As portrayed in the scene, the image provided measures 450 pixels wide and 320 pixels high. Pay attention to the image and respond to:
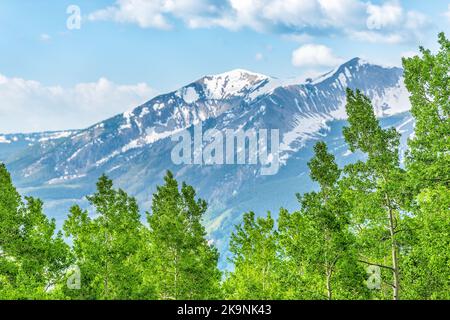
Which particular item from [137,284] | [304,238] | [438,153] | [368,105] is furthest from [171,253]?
[438,153]

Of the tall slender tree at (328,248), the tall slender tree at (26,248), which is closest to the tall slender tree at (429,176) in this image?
the tall slender tree at (328,248)

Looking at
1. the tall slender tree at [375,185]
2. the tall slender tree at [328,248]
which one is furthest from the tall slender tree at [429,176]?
the tall slender tree at [328,248]

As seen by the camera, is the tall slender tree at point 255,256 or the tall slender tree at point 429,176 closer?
the tall slender tree at point 429,176

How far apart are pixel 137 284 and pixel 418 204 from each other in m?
24.0

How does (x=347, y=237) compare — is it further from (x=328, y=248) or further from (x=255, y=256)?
(x=255, y=256)

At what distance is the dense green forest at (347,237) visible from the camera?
111 ft

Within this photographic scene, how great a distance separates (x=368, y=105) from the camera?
40.6 meters

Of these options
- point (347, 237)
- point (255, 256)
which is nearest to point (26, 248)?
point (347, 237)

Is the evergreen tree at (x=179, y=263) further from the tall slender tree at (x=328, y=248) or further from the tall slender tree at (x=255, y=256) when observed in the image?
the tall slender tree at (x=328, y=248)

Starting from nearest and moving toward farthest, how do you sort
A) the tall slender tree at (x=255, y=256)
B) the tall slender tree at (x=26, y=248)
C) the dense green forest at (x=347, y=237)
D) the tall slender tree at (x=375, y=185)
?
the dense green forest at (x=347, y=237), the tall slender tree at (x=375, y=185), the tall slender tree at (x=26, y=248), the tall slender tree at (x=255, y=256)

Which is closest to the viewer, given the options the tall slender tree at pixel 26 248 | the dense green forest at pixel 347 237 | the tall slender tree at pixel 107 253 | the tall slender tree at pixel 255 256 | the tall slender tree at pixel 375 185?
the dense green forest at pixel 347 237

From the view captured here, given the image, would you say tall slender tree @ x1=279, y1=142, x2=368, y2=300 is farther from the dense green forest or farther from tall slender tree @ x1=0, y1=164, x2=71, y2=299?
tall slender tree @ x1=0, y1=164, x2=71, y2=299

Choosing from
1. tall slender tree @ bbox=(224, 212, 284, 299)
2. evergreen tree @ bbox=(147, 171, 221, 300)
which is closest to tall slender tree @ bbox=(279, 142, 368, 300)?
evergreen tree @ bbox=(147, 171, 221, 300)

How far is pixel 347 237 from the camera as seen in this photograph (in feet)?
118
